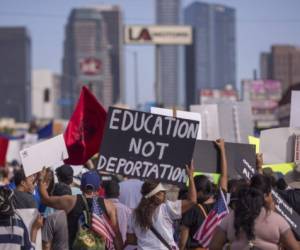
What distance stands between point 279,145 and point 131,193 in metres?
3.62

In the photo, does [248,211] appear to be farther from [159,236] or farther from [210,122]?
[210,122]

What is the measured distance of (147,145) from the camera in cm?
864

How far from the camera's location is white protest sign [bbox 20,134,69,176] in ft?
33.0

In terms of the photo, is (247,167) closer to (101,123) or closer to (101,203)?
(101,203)

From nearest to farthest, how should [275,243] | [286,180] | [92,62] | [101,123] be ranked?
[275,243], [286,180], [101,123], [92,62]

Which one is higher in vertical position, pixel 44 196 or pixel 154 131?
pixel 154 131

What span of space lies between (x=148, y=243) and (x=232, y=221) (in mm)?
1327

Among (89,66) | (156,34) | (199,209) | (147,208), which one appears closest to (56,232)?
(147,208)

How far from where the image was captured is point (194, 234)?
905cm

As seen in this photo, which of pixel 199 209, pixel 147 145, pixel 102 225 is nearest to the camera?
pixel 147 145

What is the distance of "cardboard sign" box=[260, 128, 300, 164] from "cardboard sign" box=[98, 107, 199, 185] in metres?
1.59

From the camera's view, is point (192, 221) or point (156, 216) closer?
point (156, 216)

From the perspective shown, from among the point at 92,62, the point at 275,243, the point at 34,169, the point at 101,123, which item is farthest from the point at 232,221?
the point at 92,62

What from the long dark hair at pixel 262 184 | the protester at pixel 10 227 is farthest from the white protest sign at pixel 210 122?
the long dark hair at pixel 262 184
